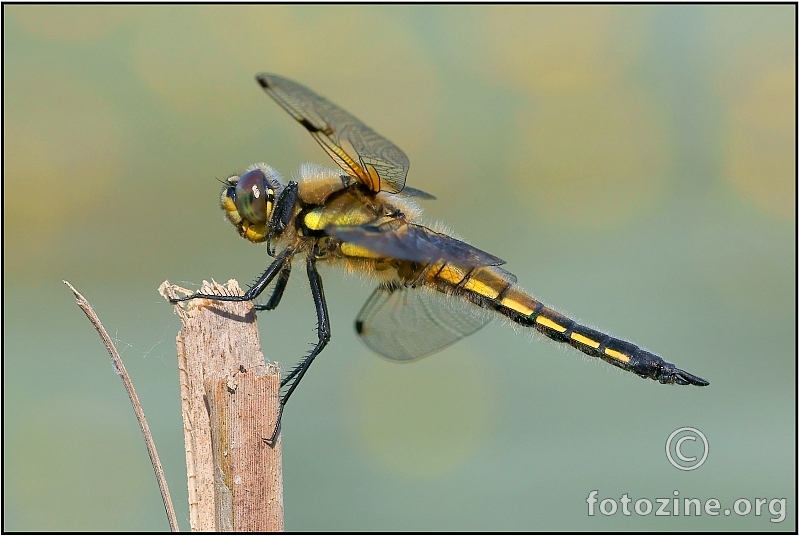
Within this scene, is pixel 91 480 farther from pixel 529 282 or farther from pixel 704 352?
pixel 704 352

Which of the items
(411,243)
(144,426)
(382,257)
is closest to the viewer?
(144,426)

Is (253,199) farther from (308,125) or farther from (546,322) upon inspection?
(546,322)

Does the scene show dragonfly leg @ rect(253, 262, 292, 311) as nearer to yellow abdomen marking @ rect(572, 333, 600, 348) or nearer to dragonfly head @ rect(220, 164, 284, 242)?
dragonfly head @ rect(220, 164, 284, 242)

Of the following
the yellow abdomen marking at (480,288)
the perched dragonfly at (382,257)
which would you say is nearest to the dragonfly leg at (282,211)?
the perched dragonfly at (382,257)

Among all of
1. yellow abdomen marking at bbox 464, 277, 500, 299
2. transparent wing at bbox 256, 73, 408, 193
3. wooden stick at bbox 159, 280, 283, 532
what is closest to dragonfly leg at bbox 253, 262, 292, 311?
transparent wing at bbox 256, 73, 408, 193

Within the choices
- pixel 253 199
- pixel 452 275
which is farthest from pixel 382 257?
pixel 253 199

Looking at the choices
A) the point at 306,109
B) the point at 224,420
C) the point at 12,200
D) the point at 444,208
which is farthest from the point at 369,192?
the point at 12,200
